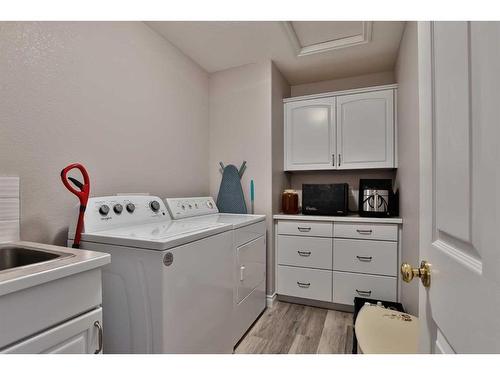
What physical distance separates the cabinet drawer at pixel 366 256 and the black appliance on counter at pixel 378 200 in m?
0.27

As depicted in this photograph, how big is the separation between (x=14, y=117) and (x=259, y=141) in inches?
67.9

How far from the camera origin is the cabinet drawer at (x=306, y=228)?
88.0 inches

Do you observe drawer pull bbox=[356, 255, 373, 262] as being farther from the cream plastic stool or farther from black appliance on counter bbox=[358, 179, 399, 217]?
the cream plastic stool

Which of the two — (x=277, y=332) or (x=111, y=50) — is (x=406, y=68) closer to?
(x=111, y=50)

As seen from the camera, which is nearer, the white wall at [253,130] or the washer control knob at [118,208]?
the washer control knob at [118,208]

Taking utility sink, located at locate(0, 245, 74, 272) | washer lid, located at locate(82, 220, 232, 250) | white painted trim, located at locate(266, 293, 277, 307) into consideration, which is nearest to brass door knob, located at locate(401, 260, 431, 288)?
washer lid, located at locate(82, 220, 232, 250)

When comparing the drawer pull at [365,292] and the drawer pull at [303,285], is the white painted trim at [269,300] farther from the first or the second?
the drawer pull at [365,292]

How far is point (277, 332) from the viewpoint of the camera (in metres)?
1.89

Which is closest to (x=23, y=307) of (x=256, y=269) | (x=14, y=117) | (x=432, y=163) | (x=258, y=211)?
(x=14, y=117)

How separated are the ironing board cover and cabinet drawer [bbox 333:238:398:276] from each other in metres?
0.93

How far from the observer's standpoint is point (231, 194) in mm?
2438

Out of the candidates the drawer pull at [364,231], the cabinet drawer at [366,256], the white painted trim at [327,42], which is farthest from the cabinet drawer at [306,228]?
the white painted trim at [327,42]

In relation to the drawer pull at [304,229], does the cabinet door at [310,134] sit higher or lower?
higher

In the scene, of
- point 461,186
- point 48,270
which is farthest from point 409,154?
point 48,270
